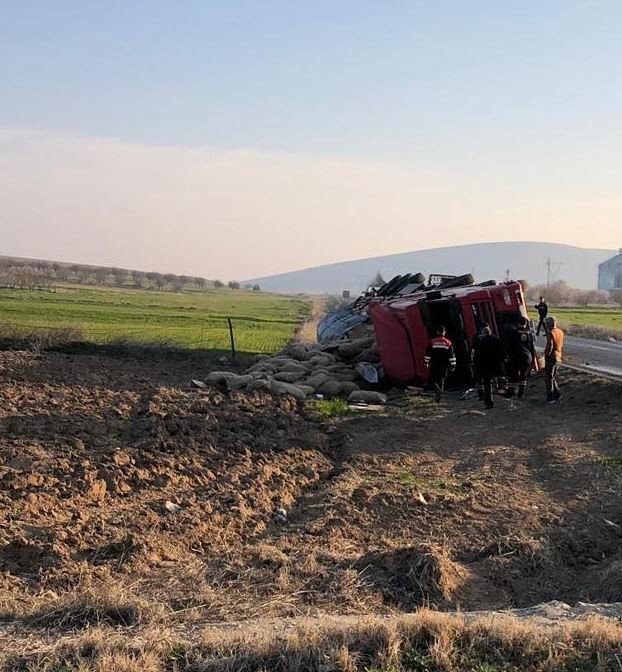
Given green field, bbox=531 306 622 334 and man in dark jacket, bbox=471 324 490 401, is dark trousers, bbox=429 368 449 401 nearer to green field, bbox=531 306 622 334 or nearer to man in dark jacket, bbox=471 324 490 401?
man in dark jacket, bbox=471 324 490 401

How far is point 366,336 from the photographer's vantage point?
20.7 m

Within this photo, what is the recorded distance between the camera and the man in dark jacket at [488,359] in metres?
14.3

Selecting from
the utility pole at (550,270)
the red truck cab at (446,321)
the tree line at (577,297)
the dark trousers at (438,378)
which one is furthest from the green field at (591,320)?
the utility pole at (550,270)

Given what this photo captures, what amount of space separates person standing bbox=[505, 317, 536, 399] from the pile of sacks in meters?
2.84

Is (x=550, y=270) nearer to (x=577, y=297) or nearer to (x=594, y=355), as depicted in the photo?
(x=577, y=297)

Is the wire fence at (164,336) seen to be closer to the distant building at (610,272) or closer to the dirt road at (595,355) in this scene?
the dirt road at (595,355)

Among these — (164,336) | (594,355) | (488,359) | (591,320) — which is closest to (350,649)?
(488,359)

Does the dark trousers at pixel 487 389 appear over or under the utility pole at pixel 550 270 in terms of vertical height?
under

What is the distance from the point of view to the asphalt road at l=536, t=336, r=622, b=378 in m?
20.1

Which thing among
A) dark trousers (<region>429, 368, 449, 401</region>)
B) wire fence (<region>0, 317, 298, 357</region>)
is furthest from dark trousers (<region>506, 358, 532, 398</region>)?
wire fence (<region>0, 317, 298, 357</region>)

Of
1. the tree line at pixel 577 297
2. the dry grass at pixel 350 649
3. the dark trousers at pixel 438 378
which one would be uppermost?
the tree line at pixel 577 297

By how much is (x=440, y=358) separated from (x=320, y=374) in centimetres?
329

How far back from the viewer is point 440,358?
15.4 m

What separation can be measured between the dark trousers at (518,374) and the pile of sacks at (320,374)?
2782 mm
